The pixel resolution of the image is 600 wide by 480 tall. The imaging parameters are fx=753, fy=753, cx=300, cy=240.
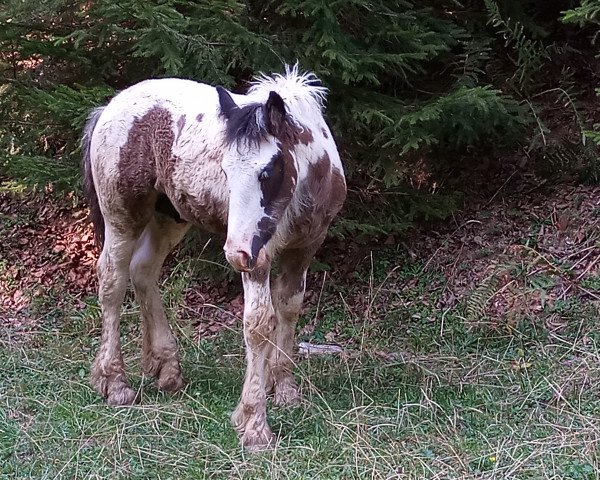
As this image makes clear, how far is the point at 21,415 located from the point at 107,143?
1769mm

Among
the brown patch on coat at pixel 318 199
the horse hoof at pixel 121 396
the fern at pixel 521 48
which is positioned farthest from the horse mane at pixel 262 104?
the fern at pixel 521 48

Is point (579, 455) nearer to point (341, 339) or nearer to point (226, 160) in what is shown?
point (226, 160)

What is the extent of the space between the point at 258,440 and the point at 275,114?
5.67ft

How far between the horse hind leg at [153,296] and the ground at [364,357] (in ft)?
0.62

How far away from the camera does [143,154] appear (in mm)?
4703

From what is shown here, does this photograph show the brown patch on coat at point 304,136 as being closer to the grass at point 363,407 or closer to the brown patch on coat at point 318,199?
the brown patch on coat at point 318,199

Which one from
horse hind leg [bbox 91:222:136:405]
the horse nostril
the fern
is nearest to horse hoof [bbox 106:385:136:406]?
horse hind leg [bbox 91:222:136:405]

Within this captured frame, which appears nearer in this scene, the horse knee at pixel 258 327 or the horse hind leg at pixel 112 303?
the horse knee at pixel 258 327

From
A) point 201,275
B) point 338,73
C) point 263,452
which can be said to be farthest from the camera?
point 201,275

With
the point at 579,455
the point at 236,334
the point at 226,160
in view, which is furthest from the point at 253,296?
the point at 236,334

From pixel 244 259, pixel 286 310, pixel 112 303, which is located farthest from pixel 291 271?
pixel 112 303

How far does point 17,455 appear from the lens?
402 centimetres

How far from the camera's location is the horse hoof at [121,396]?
4.82 m

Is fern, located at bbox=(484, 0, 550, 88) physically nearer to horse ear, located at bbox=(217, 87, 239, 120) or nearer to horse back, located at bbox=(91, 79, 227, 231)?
horse back, located at bbox=(91, 79, 227, 231)
